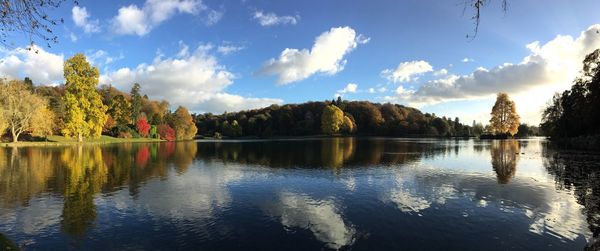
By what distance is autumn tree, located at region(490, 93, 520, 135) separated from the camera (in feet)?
333

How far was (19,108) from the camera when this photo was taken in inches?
2340

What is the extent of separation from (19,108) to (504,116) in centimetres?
11405

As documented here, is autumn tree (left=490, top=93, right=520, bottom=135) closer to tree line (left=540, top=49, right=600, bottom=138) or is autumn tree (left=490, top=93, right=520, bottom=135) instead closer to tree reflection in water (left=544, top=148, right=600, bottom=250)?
tree line (left=540, top=49, right=600, bottom=138)

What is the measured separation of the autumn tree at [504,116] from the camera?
102 metres

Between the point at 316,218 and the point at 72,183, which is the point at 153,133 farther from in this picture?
the point at 316,218

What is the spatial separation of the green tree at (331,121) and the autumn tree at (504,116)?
51947 mm

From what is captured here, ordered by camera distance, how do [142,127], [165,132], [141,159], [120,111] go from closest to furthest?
[141,159]
[120,111]
[142,127]
[165,132]

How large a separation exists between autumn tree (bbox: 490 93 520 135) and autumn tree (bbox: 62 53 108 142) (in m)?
101

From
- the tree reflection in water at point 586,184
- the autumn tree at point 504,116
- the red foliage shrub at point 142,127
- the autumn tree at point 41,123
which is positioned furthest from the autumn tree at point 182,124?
the tree reflection in water at point 586,184

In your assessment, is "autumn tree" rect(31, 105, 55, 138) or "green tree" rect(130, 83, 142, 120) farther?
"green tree" rect(130, 83, 142, 120)

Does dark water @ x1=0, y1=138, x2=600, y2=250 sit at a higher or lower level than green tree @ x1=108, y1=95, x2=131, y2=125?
lower

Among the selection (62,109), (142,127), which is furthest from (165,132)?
(62,109)

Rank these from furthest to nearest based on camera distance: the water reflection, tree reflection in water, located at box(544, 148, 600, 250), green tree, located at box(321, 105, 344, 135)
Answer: green tree, located at box(321, 105, 344, 135) → tree reflection in water, located at box(544, 148, 600, 250) → the water reflection

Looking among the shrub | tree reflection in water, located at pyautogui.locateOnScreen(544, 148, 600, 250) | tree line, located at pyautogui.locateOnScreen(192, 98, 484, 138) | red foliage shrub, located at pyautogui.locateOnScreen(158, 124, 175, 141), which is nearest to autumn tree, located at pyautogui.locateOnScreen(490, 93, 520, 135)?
A: tree line, located at pyautogui.locateOnScreen(192, 98, 484, 138)
